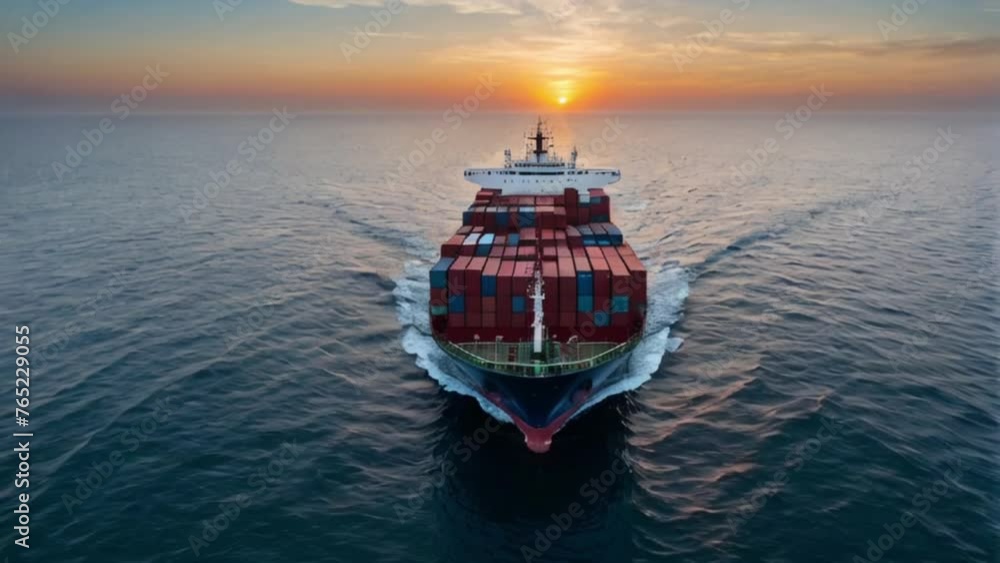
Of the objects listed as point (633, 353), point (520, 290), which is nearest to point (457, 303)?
point (520, 290)

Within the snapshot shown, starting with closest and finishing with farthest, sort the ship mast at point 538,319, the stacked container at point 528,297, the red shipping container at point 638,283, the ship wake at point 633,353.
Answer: the ship mast at point 538,319, the stacked container at point 528,297, the red shipping container at point 638,283, the ship wake at point 633,353

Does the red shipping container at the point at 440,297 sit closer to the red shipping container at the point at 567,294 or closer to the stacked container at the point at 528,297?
the stacked container at the point at 528,297

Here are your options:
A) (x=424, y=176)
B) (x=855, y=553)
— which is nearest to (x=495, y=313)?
(x=855, y=553)

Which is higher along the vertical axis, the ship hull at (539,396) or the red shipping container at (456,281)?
the red shipping container at (456,281)

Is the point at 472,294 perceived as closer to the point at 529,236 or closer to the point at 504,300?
the point at 504,300

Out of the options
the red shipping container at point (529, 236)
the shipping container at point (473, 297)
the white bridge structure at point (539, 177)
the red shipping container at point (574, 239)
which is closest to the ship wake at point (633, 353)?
the shipping container at point (473, 297)

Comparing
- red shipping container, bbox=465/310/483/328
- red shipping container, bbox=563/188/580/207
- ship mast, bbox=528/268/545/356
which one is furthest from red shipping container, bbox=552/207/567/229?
ship mast, bbox=528/268/545/356

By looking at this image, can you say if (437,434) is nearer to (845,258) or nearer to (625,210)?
(845,258)
